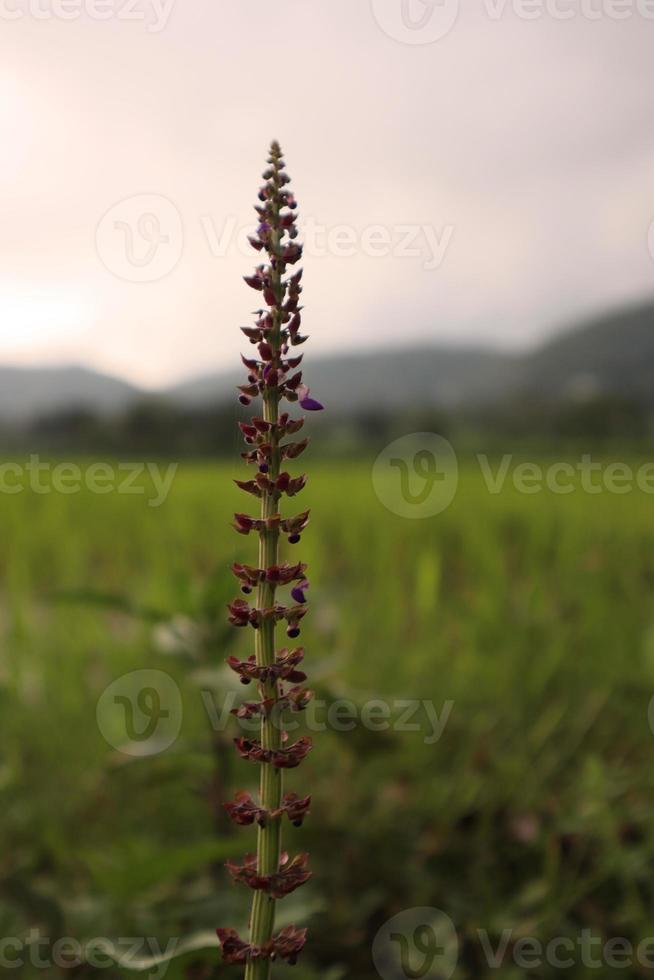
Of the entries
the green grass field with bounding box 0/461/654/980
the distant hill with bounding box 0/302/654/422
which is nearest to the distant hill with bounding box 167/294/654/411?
the distant hill with bounding box 0/302/654/422

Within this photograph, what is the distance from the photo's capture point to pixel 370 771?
275 centimetres

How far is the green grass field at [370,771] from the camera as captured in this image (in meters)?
1.92

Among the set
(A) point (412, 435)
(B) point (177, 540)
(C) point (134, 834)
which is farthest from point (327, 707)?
(A) point (412, 435)

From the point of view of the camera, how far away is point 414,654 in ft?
11.4

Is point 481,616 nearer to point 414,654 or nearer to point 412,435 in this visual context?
point 414,654

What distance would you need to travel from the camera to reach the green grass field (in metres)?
1.92

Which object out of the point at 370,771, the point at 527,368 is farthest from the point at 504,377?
the point at 370,771

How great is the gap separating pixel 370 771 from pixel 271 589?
2.19m

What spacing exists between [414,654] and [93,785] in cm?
131

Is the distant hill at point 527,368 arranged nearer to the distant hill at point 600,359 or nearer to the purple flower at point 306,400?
the distant hill at point 600,359

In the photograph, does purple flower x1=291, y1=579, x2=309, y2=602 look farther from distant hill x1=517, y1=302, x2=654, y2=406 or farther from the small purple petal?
distant hill x1=517, y1=302, x2=654, y2=406

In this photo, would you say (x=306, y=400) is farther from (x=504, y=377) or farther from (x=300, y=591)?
(x=504, y=377)

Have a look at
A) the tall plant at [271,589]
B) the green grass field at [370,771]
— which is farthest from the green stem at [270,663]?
the green grass field at [370,771]

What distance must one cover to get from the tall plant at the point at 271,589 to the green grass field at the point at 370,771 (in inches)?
16.0
